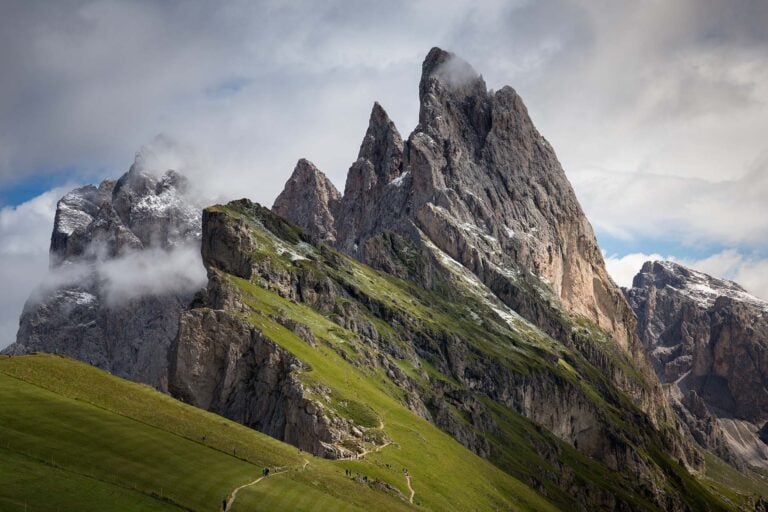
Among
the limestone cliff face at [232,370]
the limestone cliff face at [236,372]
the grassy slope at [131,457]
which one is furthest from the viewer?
the limestone cliff face at [232,370]

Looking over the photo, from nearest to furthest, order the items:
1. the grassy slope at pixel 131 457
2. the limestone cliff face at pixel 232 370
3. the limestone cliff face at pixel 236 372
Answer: the grassy slope at pixel 131 457, the limestone cliff face at pixel 236 372, the limestone cliff face at pixel 232 370

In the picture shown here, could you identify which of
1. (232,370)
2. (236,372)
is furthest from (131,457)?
(236,372)

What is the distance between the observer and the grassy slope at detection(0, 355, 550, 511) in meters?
83.1

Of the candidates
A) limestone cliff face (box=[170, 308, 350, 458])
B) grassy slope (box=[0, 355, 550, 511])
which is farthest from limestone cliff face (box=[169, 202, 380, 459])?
grassy slope (box=[0, 355, 550, 511])

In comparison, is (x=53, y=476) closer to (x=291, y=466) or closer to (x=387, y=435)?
(x=291, y=466)

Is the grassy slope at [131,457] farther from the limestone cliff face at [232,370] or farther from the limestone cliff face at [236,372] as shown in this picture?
the limestone cliff face at [232,370]

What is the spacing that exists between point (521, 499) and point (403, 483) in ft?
206

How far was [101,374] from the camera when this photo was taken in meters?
133

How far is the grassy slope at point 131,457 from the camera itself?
83.1 metres

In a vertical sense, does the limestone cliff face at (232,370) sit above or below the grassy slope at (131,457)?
above

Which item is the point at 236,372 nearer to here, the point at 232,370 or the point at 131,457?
the point at 232,370

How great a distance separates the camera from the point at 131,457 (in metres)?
97.3

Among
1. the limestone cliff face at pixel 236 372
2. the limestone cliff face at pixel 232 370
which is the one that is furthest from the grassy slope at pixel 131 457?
the limestone cliff face at pixel 232 370

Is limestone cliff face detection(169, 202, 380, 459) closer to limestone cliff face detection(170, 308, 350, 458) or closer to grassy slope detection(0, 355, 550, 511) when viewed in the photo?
limestone cliff face detection(170, 308, 350, 458)
